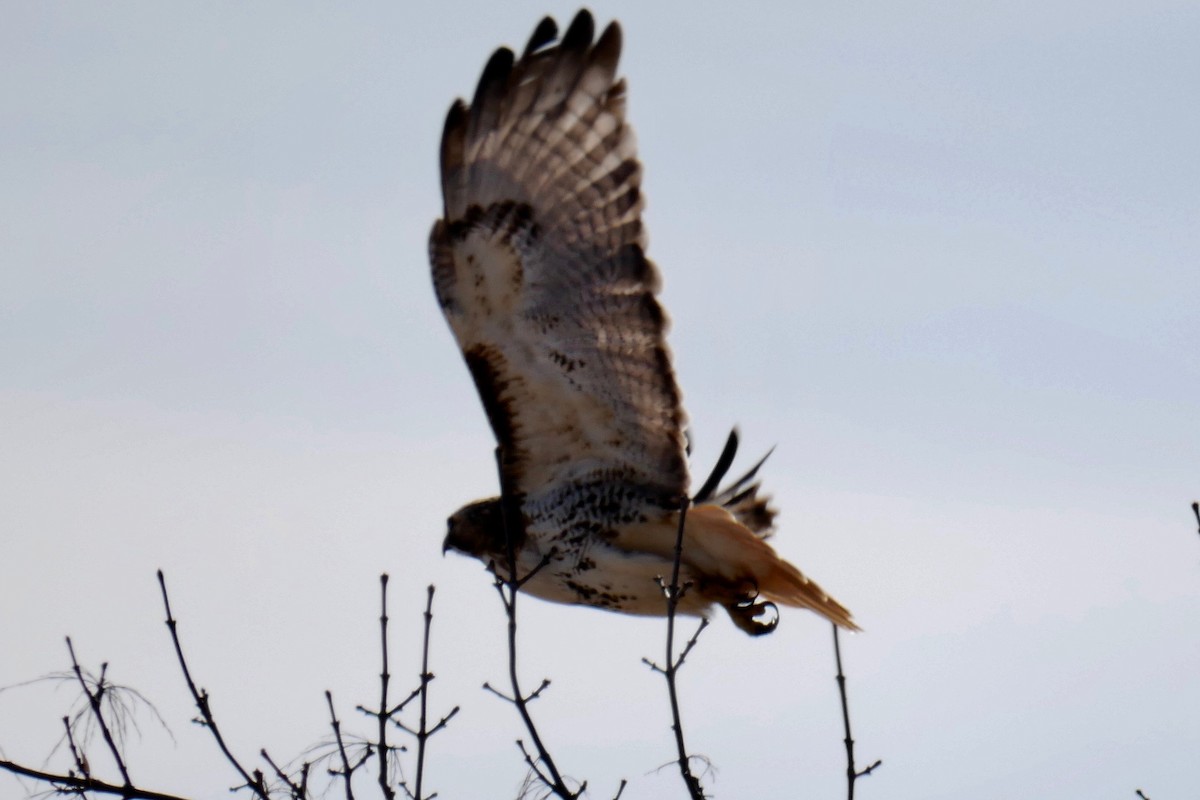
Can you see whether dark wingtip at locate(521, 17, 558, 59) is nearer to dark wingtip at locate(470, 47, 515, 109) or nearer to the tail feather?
dark wingtip at locate(470, 47, 515, 109)

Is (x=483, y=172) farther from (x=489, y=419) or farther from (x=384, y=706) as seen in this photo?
(x=384, y=706)

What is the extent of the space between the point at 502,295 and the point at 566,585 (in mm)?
1123

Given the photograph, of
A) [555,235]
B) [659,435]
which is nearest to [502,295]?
[555,235]

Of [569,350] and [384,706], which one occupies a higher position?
[569,350]

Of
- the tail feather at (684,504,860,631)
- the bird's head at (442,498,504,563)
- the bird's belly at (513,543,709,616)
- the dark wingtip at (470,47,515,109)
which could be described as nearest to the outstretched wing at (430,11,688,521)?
the dark wingtip at (470,47,515,109)

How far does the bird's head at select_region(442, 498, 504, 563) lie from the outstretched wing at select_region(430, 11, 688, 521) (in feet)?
2.67

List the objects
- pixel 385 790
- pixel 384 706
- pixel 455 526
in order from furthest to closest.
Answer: pixel 455 526 < pixel 384 706 < pixel 385 790

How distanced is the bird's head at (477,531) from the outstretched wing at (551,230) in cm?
81

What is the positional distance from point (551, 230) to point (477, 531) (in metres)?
1.33

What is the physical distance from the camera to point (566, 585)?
5812 millimetres

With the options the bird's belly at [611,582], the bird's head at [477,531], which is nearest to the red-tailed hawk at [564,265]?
the bird's belly at [611,582]

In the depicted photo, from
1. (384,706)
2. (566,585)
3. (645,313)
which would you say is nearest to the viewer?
(384,706)

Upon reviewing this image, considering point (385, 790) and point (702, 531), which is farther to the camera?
point (702, 531)

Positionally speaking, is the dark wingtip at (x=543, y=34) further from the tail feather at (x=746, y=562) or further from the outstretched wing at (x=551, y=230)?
the tail feather at (x=746, y=562)
